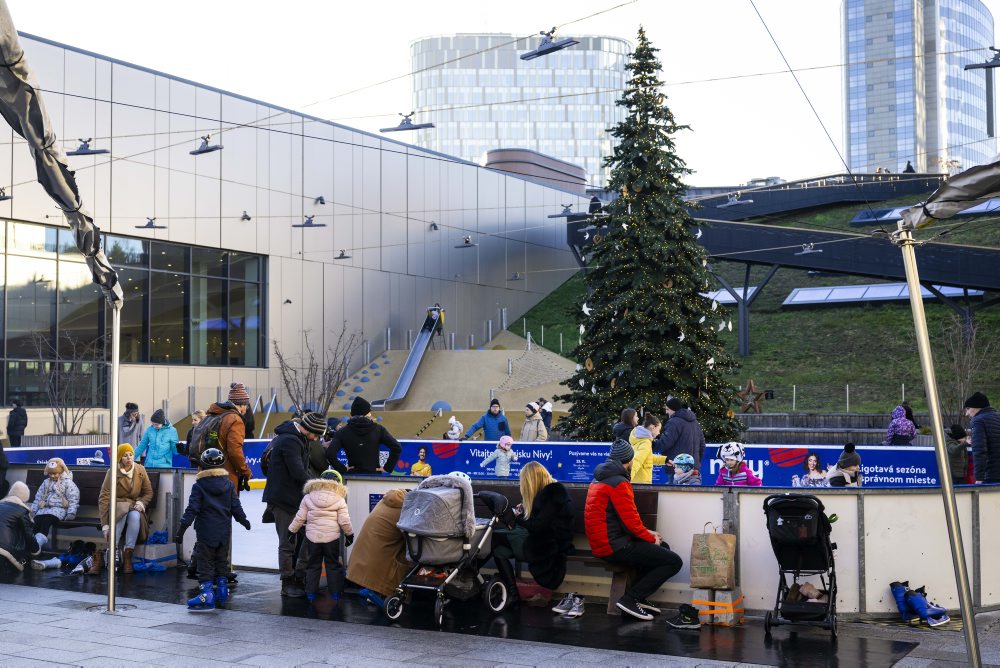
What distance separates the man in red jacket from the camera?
31.7ft

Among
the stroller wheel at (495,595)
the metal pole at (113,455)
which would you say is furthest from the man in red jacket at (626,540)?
the metal pole at (113,455)

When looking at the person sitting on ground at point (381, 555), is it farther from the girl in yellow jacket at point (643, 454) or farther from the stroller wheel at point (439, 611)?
the girl in yellow jacket at point (643, 454)

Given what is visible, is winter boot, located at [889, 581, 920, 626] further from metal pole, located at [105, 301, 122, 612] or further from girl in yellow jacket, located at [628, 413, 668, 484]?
metal pole, located at [105, 301, 122, 612]

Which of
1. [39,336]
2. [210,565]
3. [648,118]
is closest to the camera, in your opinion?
[210,565]

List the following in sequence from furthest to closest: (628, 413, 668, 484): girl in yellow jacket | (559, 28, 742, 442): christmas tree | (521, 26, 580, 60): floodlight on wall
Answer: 1. (559, 28, 742, 442): christmas tree
2. (521, 26, 580, 60): floodlight on wall
3. (628, 413, 668, 484): girl in yellow jacket

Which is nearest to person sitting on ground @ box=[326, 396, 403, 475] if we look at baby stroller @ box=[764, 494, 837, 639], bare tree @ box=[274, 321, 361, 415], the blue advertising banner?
the blue advertising banner

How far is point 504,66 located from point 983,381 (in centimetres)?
14657

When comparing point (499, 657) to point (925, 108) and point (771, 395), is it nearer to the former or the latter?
point (771, 395)

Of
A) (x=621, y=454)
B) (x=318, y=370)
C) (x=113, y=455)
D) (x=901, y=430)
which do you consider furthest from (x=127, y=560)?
(x=318, y=370)

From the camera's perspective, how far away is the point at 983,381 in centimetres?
3866

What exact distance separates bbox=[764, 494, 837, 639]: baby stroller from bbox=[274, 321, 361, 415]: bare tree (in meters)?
28.4

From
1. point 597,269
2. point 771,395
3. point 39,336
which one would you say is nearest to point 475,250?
point 771,395

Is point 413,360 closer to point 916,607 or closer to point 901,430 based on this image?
point 901,430

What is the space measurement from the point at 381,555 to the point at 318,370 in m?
33.6
